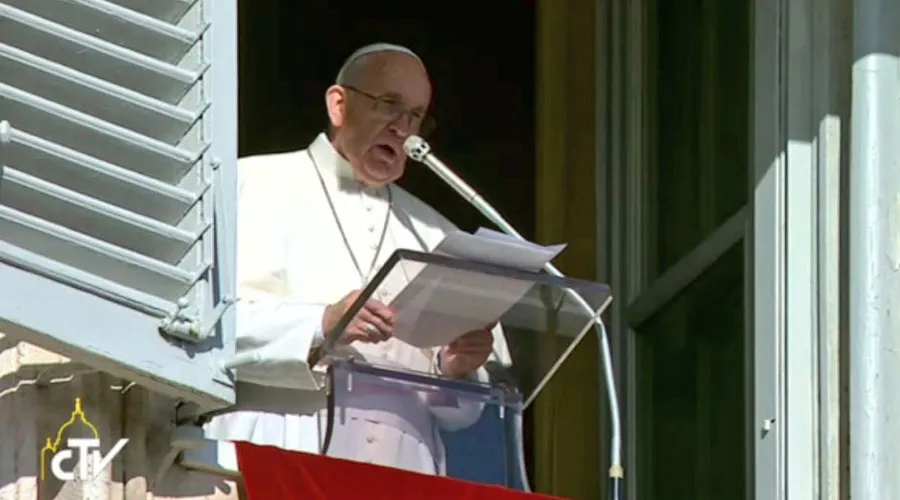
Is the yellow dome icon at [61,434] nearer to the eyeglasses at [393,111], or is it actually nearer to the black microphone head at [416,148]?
the black microphone head at [416,148]

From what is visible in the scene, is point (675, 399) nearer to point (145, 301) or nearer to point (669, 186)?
point (669, 186)

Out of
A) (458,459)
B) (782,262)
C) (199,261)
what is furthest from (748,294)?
(199,261)

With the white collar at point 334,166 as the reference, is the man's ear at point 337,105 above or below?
above

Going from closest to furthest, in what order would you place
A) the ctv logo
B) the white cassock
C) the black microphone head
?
the ctv logo, the white cassock, the black microphone head

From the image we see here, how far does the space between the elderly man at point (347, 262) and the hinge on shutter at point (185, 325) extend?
151mm

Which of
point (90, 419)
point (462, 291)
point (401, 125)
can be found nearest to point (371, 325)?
point (462, 291)

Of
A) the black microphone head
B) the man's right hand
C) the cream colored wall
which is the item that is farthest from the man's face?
the cream colored wall

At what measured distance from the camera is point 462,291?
4.39m

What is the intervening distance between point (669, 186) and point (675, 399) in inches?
14.6

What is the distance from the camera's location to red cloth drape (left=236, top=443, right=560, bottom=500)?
13.6ft

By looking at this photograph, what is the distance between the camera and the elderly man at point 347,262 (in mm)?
4418

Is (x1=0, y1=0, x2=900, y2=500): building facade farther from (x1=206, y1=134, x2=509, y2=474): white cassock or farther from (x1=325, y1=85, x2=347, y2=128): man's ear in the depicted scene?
(x1=325, y1=85, x2=347, y2=128): man's ear

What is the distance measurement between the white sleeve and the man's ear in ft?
0.47

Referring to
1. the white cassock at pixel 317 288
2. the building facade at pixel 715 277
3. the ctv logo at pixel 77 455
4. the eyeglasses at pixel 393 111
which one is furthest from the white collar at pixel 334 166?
the ctv logo at pixel 77 455
